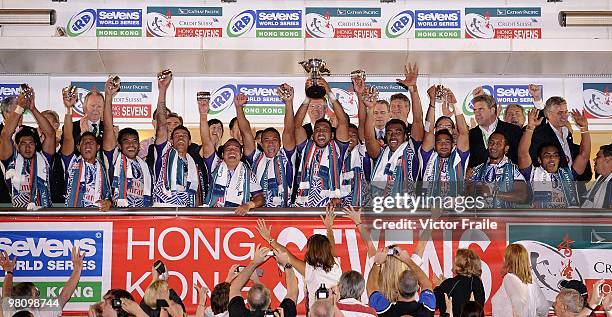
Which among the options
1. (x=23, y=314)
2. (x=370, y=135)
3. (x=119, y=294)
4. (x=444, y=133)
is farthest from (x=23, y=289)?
(x=444, y=133)

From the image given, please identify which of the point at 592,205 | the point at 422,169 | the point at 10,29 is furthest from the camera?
the point at 10,29

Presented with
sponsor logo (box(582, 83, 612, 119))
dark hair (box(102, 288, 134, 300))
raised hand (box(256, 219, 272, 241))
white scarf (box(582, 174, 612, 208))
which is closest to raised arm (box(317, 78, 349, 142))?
raised hand (box(256, 219, 272, 241))

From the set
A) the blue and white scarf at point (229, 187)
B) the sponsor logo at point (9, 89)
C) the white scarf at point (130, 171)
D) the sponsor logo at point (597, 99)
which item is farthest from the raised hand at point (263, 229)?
the sponsor logo at point (597, 99)

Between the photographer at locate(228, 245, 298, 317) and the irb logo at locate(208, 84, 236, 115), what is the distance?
17.0ft

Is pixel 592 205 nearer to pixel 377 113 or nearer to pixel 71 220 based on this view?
pixel 377 113

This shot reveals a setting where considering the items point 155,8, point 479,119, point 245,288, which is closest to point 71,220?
point 245,288

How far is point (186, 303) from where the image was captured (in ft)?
30.7

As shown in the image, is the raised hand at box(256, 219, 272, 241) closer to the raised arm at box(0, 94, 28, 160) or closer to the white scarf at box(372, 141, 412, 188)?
the white scarf at box(372, 141, 412, 188)

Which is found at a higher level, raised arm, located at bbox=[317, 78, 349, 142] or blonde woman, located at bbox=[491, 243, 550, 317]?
raised arm, located at bbox=[317, 78, 349, 142]

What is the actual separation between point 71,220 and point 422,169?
3507 mm

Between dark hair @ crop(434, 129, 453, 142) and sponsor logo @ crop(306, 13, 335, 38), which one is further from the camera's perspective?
sponsor logo @ crop(306, 13, 335, 38)

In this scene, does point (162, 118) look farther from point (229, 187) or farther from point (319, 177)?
point (319, 177)

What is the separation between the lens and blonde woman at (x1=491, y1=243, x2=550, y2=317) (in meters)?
8.71

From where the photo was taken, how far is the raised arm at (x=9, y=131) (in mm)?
10023
